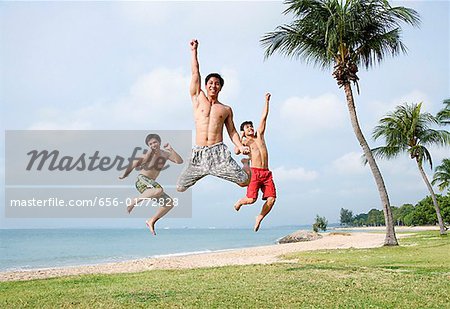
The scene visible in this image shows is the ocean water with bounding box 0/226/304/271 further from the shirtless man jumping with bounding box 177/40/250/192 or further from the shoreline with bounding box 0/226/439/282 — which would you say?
the shirtless man jumping with bounding box 177/40/250/192

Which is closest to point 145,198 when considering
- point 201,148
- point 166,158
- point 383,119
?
point 166,158

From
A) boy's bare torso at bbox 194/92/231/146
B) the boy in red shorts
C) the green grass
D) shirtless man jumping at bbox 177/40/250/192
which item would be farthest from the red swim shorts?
the green grass

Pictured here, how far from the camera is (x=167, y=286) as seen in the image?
57.5ft

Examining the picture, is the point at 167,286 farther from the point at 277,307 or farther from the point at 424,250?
the point at 424,250

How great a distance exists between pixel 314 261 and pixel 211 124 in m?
22.5

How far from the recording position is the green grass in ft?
45.4

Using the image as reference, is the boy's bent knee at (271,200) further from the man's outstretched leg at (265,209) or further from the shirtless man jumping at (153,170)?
the shirtless man jumping at (153,170)

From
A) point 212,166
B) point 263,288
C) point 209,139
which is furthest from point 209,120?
point 263,288

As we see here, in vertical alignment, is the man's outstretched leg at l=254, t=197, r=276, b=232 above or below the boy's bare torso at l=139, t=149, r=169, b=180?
below

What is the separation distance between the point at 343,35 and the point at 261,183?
31.6 ft

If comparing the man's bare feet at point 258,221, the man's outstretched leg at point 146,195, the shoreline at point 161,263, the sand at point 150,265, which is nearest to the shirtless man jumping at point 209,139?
the man's outstretched leg at point 146,195

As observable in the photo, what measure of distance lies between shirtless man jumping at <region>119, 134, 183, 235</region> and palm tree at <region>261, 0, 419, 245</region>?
2555mm

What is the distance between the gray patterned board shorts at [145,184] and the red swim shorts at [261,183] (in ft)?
1.85

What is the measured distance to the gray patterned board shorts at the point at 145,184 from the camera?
130 inches
